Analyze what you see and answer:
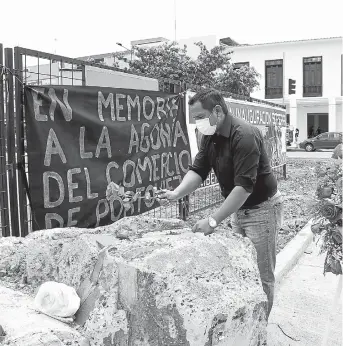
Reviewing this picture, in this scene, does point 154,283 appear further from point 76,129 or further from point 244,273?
point 76,129

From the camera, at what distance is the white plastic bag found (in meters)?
2.41

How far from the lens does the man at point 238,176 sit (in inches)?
113

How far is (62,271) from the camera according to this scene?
2.73 m

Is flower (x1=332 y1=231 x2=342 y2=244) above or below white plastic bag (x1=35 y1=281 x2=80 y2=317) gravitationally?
above

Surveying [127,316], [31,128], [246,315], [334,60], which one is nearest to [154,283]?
[127,316]

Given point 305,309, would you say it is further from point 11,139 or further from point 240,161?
point 11,139

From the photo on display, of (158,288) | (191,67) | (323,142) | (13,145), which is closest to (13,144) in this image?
(13,145)

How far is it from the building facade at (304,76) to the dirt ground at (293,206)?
814 inches

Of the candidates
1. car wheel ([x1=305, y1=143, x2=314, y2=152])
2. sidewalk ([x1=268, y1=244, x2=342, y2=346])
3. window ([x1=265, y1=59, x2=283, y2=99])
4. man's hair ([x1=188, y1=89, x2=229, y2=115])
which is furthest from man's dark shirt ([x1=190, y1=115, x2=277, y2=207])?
window ([x1=265, y1=59, x2=283, y2=99])

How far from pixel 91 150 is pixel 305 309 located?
2.49 metres

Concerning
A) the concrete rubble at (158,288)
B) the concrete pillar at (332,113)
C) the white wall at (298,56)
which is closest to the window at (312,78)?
the white wall at (298,56)

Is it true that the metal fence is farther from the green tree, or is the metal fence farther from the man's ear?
the green tree

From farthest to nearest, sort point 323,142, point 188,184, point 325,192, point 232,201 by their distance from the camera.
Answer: point 323,142
point 188,184
point 325,192
point 232,201

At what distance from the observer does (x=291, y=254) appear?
5.41 metres
